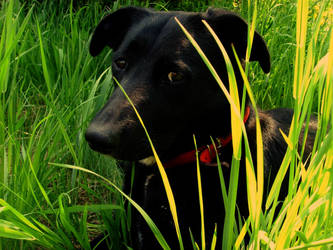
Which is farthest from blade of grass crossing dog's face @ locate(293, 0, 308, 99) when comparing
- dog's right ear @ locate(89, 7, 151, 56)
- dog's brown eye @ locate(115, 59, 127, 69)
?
dog's right ear @ locate(89, 7, 151, 56)

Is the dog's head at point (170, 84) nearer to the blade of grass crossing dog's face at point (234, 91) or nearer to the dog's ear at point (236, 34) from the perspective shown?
the dog's ear at point (236, 34)

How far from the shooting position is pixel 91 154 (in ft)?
7.32

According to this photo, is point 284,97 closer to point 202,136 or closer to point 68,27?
point 202,136

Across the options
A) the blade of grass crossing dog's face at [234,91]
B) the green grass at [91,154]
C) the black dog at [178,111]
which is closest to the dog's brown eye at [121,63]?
the black dog at [178,111]

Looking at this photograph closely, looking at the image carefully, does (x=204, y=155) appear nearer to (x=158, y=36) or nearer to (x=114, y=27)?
(x=158, y=36)

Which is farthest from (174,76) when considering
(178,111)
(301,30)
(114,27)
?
(301,30)

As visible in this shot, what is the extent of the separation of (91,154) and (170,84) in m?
0.67

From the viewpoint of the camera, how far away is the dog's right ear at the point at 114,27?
7.16ft

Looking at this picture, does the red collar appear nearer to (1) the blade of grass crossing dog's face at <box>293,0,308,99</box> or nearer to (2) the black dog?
(2) the black dog

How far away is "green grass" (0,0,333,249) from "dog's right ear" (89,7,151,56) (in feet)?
0.52

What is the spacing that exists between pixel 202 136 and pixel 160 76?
0.31 meters

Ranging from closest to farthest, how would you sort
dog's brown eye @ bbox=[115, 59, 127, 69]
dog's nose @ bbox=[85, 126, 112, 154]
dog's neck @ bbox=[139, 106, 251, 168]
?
dog's nose @ bbox=[85, 126, 112, 154] < dog's neck @ bbox=[139, 106, 251, 168] < dog's brown eye @ bbox=[115, 59, 127, 69]

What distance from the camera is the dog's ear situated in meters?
1.84

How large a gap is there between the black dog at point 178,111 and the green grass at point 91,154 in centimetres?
11
